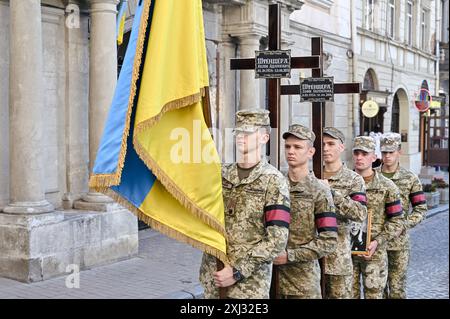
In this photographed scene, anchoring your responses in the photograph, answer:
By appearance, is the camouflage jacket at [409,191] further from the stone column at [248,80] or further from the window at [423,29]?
the window at [423,29]

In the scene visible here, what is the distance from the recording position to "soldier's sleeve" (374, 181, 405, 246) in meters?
6.03

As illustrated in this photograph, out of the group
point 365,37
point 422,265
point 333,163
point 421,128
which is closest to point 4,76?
point 333,163

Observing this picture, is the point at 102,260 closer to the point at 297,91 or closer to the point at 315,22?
the point at 297,91

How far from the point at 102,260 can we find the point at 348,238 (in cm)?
445

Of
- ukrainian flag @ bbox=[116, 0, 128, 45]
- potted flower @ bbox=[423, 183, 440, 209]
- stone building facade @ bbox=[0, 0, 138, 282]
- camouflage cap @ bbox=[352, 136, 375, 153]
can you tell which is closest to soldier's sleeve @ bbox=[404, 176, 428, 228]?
camouflage cap @ bbox=[352, 136, 375, 153]

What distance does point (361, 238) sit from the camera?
5891 millimetres

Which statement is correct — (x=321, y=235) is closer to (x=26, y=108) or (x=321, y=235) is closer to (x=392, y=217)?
(x=392, y=217)

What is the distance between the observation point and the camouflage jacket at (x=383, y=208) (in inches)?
238

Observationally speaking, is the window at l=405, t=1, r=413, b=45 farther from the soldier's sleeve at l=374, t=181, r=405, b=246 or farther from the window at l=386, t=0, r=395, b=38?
the soldier's sleeve at l=374, t=181, r=405, b=246

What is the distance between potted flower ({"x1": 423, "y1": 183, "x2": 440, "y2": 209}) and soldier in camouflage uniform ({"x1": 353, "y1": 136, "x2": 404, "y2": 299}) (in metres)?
11.6

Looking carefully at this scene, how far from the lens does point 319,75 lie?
6324 millimetres

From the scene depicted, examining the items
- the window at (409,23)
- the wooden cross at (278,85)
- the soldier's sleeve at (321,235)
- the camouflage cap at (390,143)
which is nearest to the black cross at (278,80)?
the wooden cross at (278,85)

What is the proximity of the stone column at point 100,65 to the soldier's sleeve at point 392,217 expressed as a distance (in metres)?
4.33

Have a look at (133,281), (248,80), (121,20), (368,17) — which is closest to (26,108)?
(133,281)
